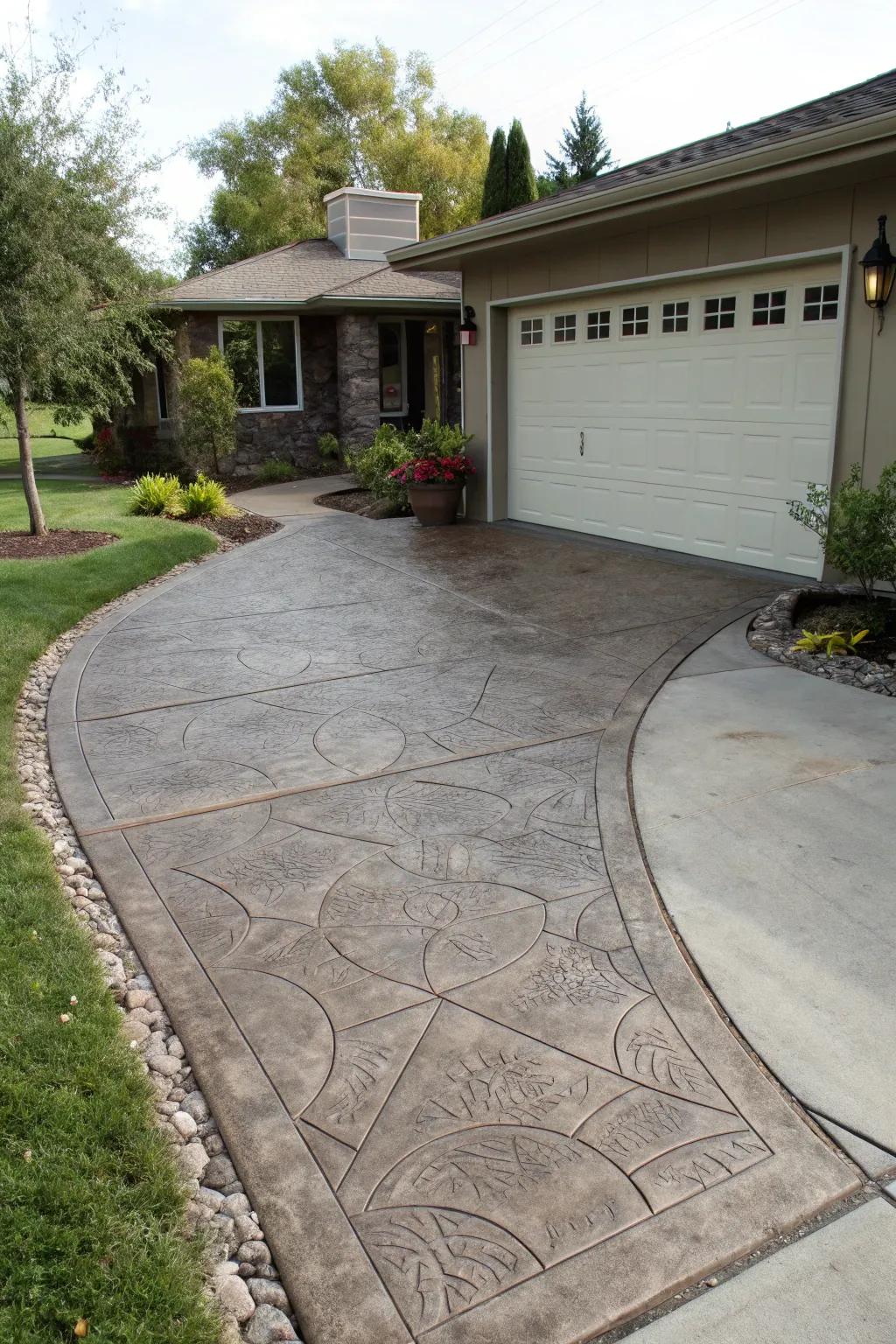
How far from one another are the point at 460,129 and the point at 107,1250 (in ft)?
152

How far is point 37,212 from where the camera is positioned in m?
9.64

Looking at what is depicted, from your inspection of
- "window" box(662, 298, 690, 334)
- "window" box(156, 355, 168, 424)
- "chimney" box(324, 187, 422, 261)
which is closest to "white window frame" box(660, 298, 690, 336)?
"window" box(662, 298, 690, 334)

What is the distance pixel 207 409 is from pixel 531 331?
257 inches

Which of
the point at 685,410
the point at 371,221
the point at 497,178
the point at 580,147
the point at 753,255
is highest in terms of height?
the point at 580,147

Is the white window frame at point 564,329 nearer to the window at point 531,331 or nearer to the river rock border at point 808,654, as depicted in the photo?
the window at point 531,331

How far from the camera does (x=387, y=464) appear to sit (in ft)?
42.4

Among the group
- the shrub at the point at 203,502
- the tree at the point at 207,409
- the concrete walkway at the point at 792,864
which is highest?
the tree at the point at 207,409

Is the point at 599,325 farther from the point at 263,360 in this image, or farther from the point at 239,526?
the point at 263,360

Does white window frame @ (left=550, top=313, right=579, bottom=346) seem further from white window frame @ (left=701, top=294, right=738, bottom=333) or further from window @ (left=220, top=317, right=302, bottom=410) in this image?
window @ (left=220, top=317, right=302, bottom=410)

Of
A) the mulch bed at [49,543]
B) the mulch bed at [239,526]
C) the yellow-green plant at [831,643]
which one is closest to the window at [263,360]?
the mulch bed at [239,526]

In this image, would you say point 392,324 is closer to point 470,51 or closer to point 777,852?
point 777,852

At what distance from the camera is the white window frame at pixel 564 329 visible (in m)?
10.7

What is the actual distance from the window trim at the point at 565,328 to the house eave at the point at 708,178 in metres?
1.01

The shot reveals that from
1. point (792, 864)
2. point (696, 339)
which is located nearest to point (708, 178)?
point (696, 339)
